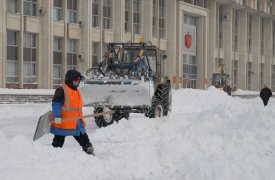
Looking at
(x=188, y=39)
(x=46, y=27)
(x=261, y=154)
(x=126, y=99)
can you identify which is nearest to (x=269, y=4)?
(x=188, y=39)

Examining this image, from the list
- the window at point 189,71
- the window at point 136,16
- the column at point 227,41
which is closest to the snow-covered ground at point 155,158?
the window at point 136,16

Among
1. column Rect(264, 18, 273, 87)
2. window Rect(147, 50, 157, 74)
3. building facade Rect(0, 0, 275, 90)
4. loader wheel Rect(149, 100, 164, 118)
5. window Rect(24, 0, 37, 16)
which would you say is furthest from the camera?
column Rect(264, 18, 273, 87)

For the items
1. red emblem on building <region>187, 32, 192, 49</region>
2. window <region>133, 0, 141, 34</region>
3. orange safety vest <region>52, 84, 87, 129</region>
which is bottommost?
orange safety vest <region>52, 84, 87, 129</region>

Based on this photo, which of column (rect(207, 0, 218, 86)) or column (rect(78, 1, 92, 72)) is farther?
column (rect(207, 0, 218, 86))

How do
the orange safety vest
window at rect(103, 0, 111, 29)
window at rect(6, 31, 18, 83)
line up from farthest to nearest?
window at rect(103, 0, 111, 29), window at rect(6, 31, 18, 83), the orange safety vest

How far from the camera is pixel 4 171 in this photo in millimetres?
6391

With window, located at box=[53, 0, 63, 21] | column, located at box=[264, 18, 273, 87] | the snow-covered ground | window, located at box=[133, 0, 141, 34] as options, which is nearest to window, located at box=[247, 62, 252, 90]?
column, located at box=[264, 18, 273, 87]

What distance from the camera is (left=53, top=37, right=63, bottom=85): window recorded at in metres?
37.3

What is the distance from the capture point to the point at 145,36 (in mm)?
48375

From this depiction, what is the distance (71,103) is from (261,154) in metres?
3.63

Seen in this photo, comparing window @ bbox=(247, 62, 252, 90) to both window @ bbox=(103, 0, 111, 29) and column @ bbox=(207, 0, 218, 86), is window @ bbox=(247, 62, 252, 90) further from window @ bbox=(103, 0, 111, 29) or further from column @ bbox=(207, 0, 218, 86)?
window @ bbox=(103, 0, 111, 29)

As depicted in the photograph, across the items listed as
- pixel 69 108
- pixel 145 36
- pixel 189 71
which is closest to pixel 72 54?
pixel 145 36

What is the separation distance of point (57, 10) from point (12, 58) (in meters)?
6.49

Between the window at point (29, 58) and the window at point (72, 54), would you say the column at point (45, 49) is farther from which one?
the window at point (72, 54)
